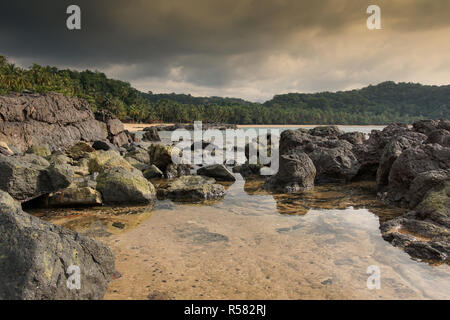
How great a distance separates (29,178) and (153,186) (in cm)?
367

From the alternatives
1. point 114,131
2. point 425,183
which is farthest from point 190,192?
point 114,131

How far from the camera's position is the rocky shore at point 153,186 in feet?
12.1

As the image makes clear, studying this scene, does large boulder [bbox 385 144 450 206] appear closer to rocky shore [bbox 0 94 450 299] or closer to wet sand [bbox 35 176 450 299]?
rocky shore [bbox 0 94 450 299]

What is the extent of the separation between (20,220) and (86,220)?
3.77 metres

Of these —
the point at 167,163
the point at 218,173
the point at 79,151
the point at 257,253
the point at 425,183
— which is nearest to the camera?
the point at 257,253

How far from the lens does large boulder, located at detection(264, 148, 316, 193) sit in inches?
454

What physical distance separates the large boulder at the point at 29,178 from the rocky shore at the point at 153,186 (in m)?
0.02

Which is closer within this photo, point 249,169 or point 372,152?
point 372,152

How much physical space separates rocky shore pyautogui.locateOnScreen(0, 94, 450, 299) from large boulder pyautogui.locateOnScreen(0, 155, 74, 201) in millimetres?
24

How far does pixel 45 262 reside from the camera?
359 centimetres

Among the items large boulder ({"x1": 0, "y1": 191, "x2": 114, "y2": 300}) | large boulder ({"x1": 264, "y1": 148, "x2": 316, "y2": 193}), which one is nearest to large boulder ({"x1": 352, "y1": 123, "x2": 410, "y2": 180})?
large boulder ({"x1": 264, "y1": 148, "x2": 316, "y2": 193})

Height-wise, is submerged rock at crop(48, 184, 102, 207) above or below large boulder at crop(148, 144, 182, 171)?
below

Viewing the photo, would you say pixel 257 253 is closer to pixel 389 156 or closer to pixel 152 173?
pixel 389 156

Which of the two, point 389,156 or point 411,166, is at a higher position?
point 389,156
